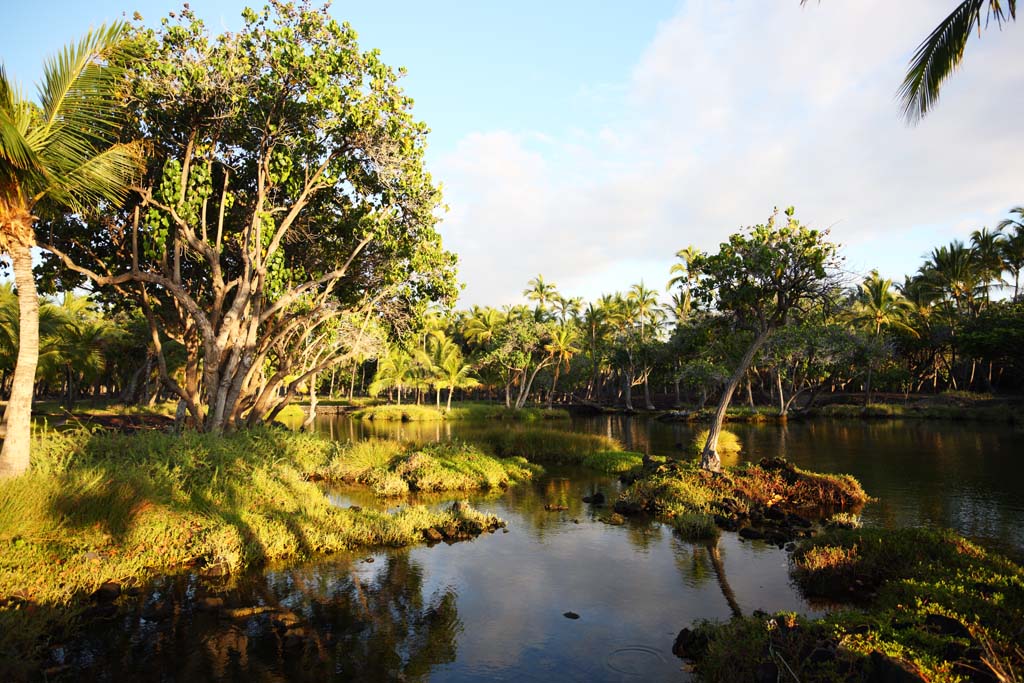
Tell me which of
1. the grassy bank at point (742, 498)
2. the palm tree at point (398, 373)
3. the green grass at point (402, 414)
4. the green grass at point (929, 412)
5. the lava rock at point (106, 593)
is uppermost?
the palm tree at point (398, 373)

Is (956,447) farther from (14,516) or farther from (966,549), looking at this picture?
(14,516)

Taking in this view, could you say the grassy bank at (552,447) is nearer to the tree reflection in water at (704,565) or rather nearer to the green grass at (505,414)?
the tree reflection in water at (704,565)

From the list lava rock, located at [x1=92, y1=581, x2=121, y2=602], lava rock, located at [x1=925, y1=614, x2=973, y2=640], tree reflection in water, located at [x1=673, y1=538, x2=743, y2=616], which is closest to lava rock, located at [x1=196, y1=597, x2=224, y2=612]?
lava rock, located at [x1=92, y1=581, x2=121, y2=602]

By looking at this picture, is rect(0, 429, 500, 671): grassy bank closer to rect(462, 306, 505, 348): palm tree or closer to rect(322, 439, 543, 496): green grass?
rect(322, 439, 543, 496): green grass

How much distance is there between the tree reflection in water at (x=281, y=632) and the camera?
7465 millimetres

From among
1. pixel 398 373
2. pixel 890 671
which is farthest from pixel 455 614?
pixel 398 373

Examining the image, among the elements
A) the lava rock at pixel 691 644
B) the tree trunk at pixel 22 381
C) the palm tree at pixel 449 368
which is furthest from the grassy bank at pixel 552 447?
the palm tree at pixel 449 368

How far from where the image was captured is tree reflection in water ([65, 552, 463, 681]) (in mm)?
7465

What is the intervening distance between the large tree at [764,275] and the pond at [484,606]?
6.63m

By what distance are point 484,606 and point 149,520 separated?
23.0ft

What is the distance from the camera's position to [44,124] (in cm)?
1128

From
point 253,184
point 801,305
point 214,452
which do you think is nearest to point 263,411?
point 214,452

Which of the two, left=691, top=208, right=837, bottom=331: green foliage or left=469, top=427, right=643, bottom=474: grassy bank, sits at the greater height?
left=691, top=208, right=837, bottom=331: green foliage

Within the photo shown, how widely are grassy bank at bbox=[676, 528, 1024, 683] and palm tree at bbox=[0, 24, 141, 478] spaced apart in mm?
13113
